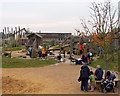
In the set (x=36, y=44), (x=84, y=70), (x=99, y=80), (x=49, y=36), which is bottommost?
(x=99, y=80)

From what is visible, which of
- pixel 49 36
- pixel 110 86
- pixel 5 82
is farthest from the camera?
pixel 49 36

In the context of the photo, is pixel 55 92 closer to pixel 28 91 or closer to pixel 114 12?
pixel 28 91

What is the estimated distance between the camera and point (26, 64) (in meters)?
18.0

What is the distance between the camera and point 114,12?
8.86 m

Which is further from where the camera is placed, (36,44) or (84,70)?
(36,44)

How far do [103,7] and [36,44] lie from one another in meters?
26.0

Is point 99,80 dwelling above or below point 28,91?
above

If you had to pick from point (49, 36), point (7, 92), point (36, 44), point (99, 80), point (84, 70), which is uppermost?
point (49, 36)

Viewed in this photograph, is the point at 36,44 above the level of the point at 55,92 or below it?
above

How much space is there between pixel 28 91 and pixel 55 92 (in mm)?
1501

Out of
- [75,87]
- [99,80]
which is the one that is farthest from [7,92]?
[99,80]

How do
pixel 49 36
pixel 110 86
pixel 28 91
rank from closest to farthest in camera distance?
1. pixel 110 86
2. pixel 28 91
3. pixel 49 36

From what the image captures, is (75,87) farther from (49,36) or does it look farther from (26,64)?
(49,36)

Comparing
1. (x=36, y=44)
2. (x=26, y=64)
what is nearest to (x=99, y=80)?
(x=26, y=64)
